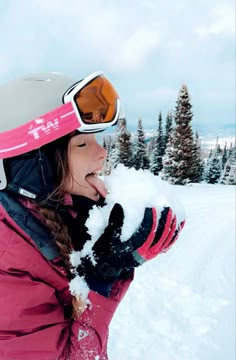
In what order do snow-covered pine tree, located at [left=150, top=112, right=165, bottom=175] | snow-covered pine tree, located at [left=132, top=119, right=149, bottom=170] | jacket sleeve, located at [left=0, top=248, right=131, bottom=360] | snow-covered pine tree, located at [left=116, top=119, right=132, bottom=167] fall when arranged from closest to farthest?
jacket sleeve, located at [left=0, top=248, right=131, bottom=360] → snow-covered pine tree, located at [left=116, top=119, right=132, bottom=167] → snow-covered pine tree, located at [left=132, top=119, right=149, bottom=170] → snow-covered pine tree, located at [left=150, top=112, right=165, bottom=175]

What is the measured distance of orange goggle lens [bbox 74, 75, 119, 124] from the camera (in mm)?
1726

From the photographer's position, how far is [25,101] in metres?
1.67

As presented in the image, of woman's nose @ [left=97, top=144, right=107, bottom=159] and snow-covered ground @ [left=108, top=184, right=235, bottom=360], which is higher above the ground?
woman's nose @ [left=97, top=144, right=107, bottom=159]

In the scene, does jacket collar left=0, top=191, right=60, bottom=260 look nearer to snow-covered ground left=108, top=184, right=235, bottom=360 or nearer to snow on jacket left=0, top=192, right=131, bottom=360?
snow on jacket left=0, top=192, right=131, bottom=360

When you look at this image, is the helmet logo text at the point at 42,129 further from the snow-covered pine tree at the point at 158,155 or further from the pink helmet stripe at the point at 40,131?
the snow-covered pine tree at the point at 158,155

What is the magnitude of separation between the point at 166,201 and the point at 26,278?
26.1 inches

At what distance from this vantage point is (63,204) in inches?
67.7

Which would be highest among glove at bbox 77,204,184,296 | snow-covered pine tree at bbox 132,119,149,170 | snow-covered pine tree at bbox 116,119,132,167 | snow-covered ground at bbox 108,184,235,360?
glove at bbox 77,204,184,296

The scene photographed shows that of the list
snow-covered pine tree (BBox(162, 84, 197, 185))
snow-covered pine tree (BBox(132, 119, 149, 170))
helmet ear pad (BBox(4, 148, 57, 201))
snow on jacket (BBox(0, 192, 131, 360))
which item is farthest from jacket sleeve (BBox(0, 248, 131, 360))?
snow-covered pine tree (BBox(132, 119, 149, 170))

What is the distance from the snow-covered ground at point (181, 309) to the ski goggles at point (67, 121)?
A: 57 centimetres

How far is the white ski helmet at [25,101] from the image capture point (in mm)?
1670

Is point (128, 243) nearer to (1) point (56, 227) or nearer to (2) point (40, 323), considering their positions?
(1) point (56, 227)

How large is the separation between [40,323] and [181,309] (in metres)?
2.63

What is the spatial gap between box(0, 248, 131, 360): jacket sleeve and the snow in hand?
0.11 m
